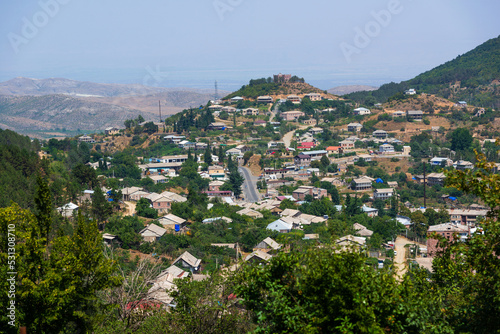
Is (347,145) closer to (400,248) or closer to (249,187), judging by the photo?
(249,187)

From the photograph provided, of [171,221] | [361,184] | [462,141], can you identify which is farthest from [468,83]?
[171,221]

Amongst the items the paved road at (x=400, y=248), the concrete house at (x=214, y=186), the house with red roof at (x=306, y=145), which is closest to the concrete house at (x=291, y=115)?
the house with red roof at (x=306, y=145)

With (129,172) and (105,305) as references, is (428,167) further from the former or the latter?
(105,305)

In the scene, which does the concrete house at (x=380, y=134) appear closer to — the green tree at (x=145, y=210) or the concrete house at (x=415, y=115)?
the concrete house at (x=415, y=115)

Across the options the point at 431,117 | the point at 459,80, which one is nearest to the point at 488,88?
the point at 459,80

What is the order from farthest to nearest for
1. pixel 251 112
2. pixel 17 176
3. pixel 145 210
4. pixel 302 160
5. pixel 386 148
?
1. pixel 251 112
2. pixel 386 148
3. pixel 302 160
4. pixel 145 210
5. pixel 17 176
